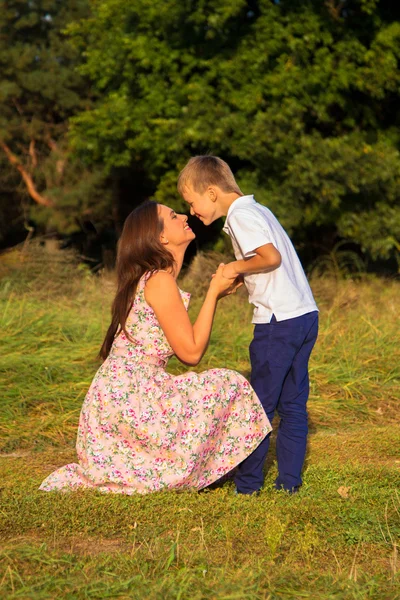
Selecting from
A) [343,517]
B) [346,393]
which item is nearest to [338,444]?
[346,393]

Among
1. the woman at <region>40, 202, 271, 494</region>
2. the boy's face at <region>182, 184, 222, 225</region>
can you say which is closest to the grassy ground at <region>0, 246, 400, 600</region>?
the woman at <region>40, 202, 271, 494</region>

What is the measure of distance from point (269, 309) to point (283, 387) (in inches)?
17.0

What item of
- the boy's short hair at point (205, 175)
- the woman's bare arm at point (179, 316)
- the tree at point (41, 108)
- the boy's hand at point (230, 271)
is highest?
the boy's short hair at point (205, 175)

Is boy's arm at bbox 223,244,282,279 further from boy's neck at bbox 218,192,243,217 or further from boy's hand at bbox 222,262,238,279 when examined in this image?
boy's neck at bbox 218,192,243,217

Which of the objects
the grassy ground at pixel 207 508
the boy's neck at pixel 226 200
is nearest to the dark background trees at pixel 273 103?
the grassy ground at pixel 207 508

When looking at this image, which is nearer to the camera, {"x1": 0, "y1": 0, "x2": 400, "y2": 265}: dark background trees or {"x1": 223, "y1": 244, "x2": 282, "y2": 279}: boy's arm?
{"x1": 223, "y1": 244, "x2": 282, "y2": 279}: boy's arm

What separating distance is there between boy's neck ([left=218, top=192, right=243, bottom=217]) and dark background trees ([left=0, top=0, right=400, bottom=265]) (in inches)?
334

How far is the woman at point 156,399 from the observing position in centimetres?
385

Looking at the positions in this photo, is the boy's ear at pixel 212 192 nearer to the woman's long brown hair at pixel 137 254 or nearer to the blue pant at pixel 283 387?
the woman's long brown hair at pixel 137 254

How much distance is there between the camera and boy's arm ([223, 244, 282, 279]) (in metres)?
3.79

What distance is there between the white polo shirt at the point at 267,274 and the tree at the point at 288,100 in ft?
27.8

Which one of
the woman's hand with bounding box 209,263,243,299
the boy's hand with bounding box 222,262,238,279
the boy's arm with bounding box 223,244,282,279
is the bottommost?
the woman's hand with bounding box 209,263,243,299

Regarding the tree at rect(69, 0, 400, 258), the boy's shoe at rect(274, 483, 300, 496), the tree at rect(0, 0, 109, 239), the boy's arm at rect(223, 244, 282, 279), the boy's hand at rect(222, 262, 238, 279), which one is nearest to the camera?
the boy's arm at rect(223, 244, 282, 279)

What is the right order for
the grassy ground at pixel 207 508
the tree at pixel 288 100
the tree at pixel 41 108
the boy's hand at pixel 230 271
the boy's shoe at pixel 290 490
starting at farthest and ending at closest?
the tree at pixel 41 108, the tree at pixel 288 100, the boy's shoe at pixel 290 490, the boy's hand at pixel 230 271, the grassy ground at pixel 207 508
